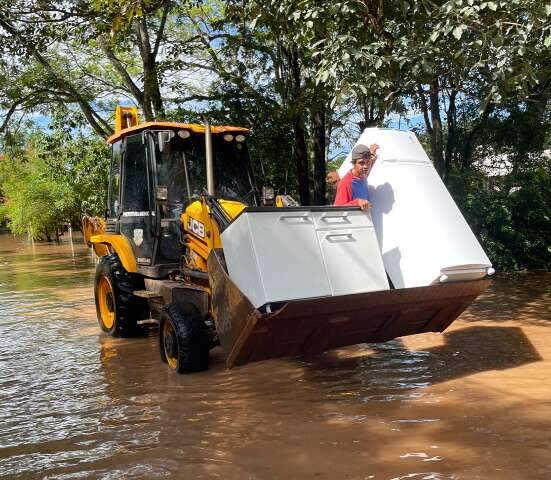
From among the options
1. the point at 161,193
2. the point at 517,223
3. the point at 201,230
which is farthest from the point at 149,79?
the point at 201,230

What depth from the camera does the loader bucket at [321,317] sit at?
15.3ft

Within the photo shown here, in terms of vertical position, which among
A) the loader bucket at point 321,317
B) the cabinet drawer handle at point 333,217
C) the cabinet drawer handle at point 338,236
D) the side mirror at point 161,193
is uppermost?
the side mirror at point 161,193

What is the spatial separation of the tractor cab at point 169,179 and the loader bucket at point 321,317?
1749 millimetres

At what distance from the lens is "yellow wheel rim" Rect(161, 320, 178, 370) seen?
6120 mm

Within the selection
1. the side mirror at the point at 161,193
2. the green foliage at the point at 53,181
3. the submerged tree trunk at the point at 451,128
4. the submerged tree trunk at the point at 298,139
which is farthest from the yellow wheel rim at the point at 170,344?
the submerged tree trunk at the point at 451,128

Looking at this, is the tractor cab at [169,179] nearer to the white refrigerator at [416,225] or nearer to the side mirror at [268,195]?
the side mirror at [268,195]

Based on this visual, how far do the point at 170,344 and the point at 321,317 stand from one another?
6.74 ft


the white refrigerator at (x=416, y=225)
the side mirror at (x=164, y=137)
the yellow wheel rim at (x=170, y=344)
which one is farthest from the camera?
the side mirror at (x=164, y=137)

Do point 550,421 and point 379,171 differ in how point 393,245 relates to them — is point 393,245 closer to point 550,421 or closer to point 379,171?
point 379,171

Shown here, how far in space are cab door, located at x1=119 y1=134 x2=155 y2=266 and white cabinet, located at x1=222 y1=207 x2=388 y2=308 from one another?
2.25m

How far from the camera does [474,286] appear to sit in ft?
17.3

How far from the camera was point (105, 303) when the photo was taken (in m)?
8.40

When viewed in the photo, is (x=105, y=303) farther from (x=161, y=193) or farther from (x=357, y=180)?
(x=357, y=180)

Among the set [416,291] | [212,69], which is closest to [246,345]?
[416,291]
